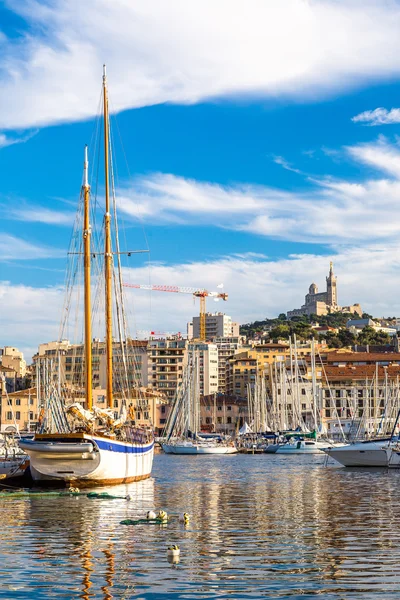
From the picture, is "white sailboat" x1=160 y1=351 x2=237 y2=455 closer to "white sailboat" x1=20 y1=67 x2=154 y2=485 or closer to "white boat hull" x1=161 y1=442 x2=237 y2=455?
"white boat hull" x1=161 y1=442 x2=237 y2=455

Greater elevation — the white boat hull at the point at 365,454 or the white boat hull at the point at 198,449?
the white boat hull at the point at 365,454

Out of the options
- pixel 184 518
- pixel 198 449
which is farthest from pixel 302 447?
pixel 184 518

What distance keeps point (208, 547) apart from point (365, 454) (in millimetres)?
44233

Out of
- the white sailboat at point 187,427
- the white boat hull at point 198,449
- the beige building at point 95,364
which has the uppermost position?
the beige building at point 95,364

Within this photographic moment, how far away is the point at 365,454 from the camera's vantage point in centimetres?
6600

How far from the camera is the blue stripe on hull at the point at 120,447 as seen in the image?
4314 centimetres

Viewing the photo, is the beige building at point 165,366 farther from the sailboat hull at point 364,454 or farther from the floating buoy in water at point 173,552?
the floating buoy in water at point 173,552

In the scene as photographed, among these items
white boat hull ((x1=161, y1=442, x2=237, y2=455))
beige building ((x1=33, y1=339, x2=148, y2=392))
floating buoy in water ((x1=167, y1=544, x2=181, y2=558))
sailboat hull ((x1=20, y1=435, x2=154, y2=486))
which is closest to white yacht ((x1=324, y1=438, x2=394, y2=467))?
beige building ((x1=33, y1=339, x2=148, y2=392))

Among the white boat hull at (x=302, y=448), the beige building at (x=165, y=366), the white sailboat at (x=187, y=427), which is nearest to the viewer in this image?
the white boat hull at (x=302, y=448)

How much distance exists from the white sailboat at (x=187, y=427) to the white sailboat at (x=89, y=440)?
55902 mm

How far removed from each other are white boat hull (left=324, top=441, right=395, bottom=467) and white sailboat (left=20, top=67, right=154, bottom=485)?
17199mm

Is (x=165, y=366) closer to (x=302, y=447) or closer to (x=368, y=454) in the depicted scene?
(x=302, y=447)

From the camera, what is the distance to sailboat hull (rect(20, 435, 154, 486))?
42.1 metres

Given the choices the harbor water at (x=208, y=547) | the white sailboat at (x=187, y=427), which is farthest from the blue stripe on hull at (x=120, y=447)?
A: the white sailboat at (x=187, y=427)
